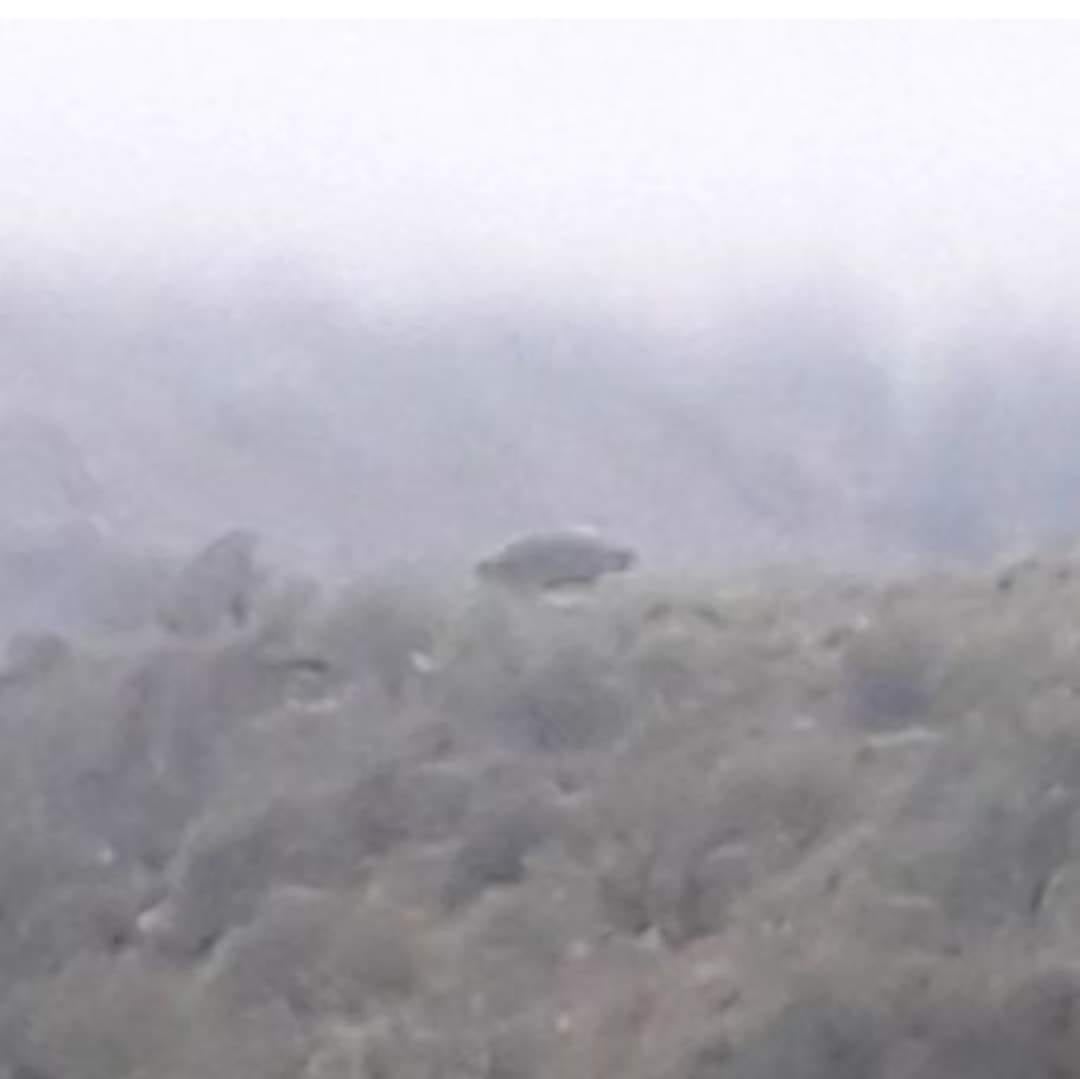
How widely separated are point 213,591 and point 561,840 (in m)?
9.30

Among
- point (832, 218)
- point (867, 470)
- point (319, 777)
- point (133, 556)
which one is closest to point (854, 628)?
point (319, 777)

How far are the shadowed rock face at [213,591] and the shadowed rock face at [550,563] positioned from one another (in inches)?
67.4

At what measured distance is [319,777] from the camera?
20.1 meters

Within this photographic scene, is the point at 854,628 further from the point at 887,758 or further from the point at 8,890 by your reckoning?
the point at 8,890

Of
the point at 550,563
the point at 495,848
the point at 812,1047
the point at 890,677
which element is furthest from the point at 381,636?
the point at 812,1047

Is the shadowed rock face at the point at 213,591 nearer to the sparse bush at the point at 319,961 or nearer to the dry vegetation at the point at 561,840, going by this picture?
the dry vegetation at the point at 561,840

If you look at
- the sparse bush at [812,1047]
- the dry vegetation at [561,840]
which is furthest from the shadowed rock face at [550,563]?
the sparse bush at [812,1047]

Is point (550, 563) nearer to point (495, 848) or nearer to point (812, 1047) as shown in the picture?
point (495, 848)

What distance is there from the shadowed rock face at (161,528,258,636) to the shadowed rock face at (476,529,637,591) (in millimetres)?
1712

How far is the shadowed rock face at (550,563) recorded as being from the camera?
26.3 m

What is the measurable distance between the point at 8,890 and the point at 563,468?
144ft

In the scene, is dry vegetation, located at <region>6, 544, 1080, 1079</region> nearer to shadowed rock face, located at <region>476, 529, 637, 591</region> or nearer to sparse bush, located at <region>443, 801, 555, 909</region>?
sparse bush, located at <region>443, 801, 555, 909</region>

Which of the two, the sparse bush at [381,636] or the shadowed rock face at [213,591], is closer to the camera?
the sparse bush at [381,636]

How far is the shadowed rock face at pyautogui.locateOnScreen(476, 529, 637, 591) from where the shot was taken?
26281 mm
